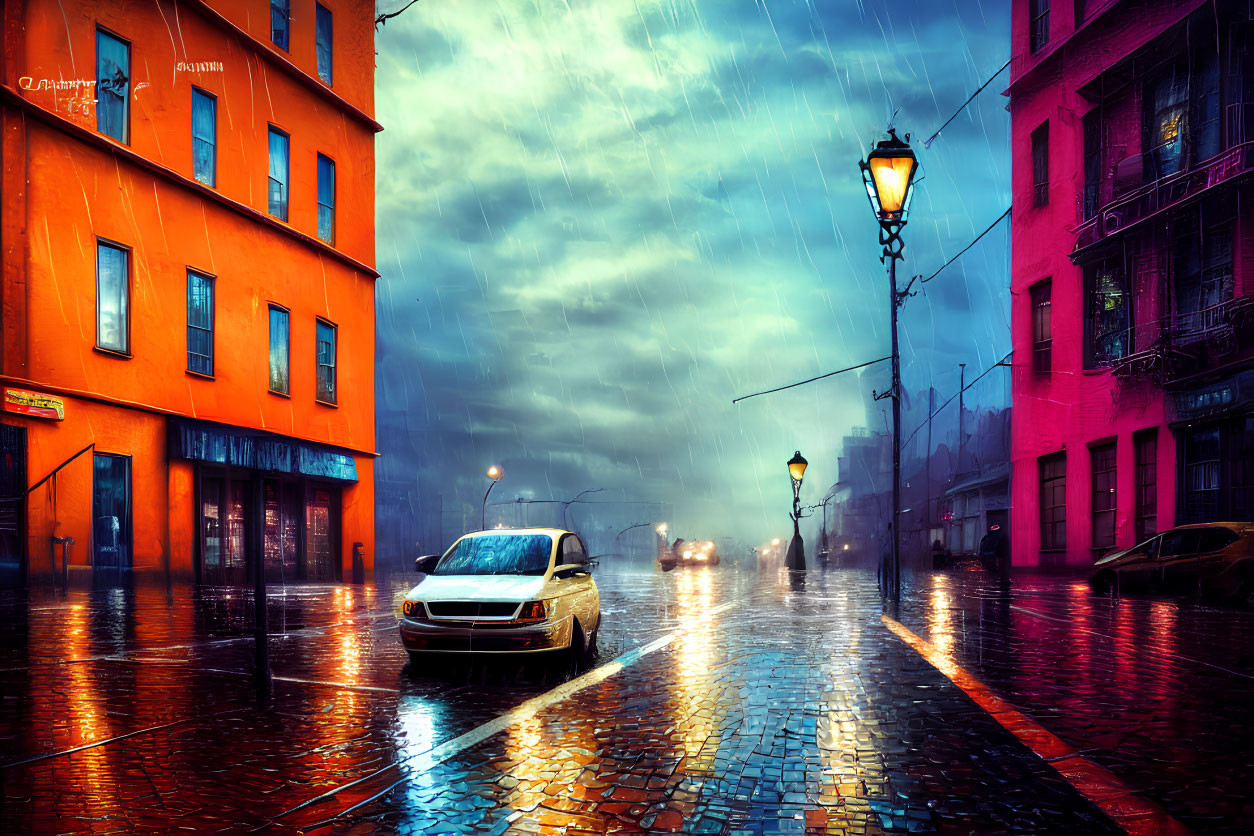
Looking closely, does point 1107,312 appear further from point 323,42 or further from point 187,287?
point 323,42

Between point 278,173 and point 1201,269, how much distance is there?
80.2ft

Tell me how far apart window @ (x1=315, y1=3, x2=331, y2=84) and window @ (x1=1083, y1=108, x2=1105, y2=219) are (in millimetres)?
22836

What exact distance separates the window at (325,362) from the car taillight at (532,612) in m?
21.4

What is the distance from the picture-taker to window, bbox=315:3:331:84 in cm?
2927

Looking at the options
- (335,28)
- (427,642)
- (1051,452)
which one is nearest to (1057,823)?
(427,642)

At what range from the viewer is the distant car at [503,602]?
8969 mm

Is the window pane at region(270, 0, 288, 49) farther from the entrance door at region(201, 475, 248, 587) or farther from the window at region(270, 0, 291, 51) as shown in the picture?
the entrance door at region(201, 475, 248, 587)

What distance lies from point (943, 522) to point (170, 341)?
1969 inches

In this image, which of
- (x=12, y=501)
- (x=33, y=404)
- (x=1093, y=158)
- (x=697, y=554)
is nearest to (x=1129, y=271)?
(x=1093, y=158)

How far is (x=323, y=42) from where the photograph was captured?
29.5 meters

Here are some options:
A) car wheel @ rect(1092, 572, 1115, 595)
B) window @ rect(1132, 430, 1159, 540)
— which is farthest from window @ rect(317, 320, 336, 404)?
window @ rect(1132, 430, 1159, 540)

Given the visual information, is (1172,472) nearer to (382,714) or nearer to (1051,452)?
(1051,452)

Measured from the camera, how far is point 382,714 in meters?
7.03

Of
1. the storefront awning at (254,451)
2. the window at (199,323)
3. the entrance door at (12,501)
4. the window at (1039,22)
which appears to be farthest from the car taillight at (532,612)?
the window at (1039,22)
